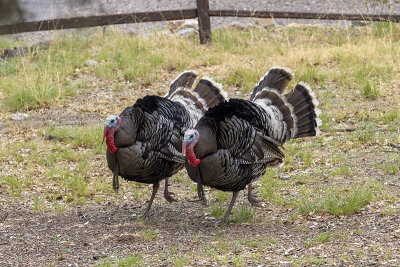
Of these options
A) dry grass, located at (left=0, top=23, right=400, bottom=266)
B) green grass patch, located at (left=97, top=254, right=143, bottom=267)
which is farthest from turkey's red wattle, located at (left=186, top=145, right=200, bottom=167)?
green grass patch, located at (left=97, top=254, right=143, bottom=267)

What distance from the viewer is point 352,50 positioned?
409 inches

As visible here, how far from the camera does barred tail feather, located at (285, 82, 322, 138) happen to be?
6.27m

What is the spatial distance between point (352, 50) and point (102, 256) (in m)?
6.79

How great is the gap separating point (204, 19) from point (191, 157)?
6.67m

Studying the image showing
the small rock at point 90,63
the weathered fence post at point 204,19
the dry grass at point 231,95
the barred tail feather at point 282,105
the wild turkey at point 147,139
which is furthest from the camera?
the weathered fence post at point 204,19

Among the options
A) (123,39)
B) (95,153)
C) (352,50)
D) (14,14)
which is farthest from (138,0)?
(14,14)

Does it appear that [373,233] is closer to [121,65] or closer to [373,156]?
[373,156]

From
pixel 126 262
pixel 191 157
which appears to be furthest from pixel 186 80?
pixel 126 262

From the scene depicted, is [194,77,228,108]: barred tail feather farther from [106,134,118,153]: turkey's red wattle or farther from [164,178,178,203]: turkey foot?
[106,134,118,153]: turkey's red wattle

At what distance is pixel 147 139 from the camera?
18.6ft

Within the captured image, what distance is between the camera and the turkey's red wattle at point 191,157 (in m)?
5.29

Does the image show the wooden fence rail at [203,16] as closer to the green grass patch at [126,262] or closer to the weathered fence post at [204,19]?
the weathered fence post at [204,19]

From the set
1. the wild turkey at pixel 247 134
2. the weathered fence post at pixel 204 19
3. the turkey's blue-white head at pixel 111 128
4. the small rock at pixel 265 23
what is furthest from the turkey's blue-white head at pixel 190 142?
the small rock at pixel 265 23

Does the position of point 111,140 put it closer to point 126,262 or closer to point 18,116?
point 126,262
